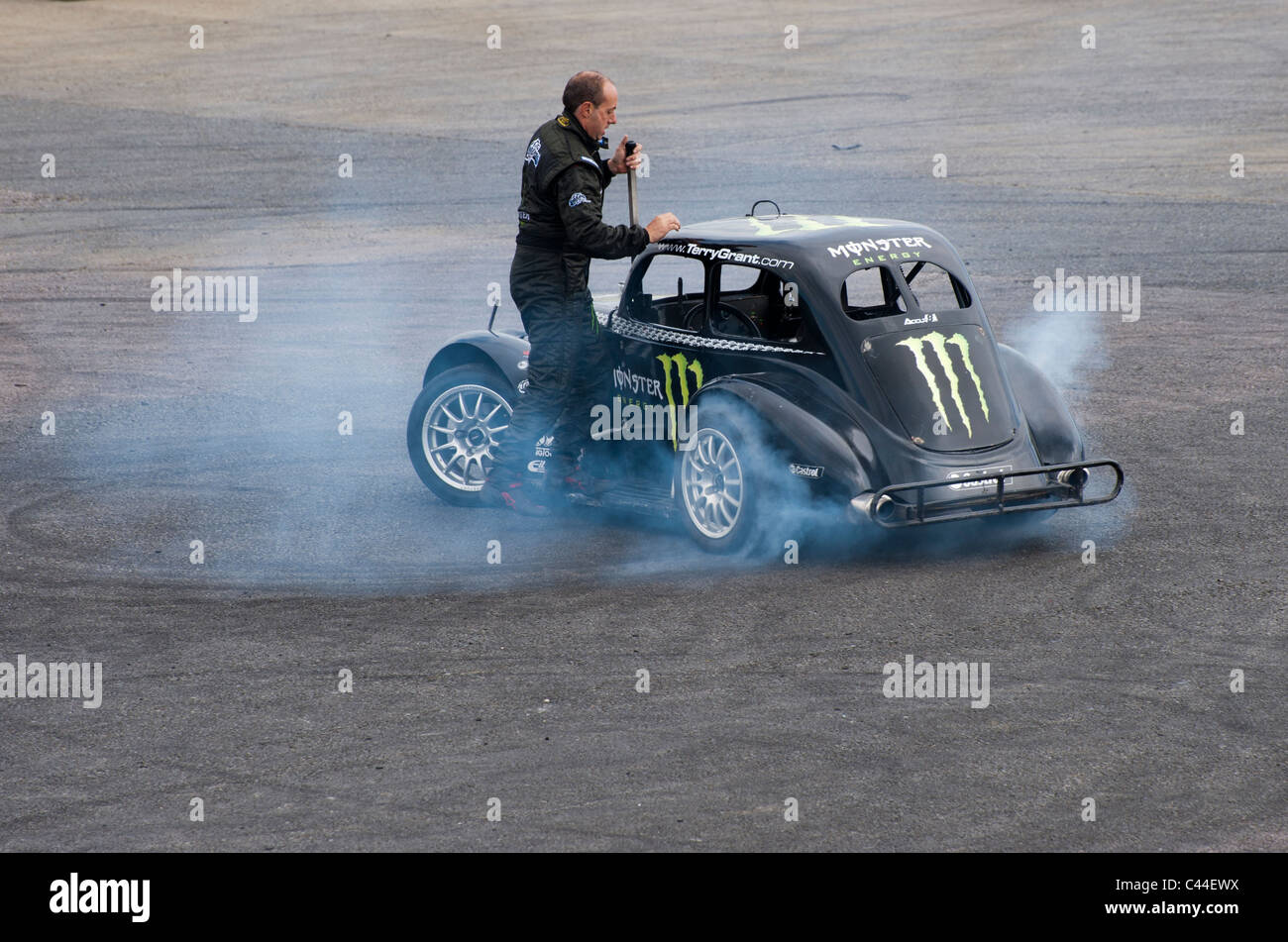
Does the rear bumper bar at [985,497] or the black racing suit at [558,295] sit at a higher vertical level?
the black racing suit at [558,295]

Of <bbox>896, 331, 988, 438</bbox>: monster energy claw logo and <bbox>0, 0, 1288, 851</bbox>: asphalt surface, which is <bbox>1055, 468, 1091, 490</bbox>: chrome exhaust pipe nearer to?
<bbox>0, 0, 1288, 851</bbox>: asphalt surface

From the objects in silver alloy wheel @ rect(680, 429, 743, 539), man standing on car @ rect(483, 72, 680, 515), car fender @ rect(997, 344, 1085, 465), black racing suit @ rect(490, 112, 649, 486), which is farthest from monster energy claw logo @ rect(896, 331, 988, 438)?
black racing suit @ rect(490, 112, 649, 486)

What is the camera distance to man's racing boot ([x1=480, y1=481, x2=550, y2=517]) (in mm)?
9297

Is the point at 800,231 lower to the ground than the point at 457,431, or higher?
higher

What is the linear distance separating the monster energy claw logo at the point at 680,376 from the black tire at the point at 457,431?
120cm

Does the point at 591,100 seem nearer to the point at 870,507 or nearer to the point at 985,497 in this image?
the point at 870,507

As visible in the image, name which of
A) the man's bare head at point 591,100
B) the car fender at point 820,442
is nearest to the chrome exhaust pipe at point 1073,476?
the car fender at point 820,442

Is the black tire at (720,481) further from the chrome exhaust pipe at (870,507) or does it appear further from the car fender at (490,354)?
the car fender at (490,354)

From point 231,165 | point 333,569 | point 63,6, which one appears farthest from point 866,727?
point 63,6

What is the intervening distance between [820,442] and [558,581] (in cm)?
149

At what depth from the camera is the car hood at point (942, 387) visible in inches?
332

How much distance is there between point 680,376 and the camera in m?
9.05

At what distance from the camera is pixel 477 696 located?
6.86 meters

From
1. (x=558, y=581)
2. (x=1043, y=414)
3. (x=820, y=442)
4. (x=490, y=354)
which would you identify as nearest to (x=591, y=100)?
(x=490, y=354)
